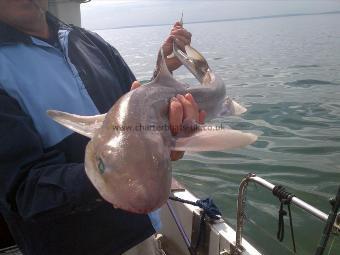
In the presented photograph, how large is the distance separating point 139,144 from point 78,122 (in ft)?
1.78

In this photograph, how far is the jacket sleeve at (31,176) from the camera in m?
2.12

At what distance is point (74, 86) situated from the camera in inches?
110

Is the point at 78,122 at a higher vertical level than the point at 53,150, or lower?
higher

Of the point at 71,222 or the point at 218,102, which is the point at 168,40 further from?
the point at 71,222

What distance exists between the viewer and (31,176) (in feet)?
7.11

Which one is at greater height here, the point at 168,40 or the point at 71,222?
the point at 168,40

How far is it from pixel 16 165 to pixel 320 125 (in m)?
10.5

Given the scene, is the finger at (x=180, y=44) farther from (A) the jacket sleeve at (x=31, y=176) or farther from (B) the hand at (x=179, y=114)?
(A) the jacket sleeve at (x=31, y=176)

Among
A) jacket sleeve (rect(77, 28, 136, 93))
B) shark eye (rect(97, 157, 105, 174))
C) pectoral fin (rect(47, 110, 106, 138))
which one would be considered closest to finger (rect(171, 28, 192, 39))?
jacket sleeve (rect(77, 28, 136, 93))

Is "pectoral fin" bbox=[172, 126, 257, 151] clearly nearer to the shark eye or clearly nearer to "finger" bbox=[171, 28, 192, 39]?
the shark eye

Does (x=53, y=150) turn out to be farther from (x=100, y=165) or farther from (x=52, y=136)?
(x=100, y=165)

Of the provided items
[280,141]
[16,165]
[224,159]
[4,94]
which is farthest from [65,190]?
[280,141]

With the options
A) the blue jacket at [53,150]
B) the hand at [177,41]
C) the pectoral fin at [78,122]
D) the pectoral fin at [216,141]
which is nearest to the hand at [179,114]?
the pectoral fin at [216,141]

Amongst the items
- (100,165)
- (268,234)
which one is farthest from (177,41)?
(268,234)
